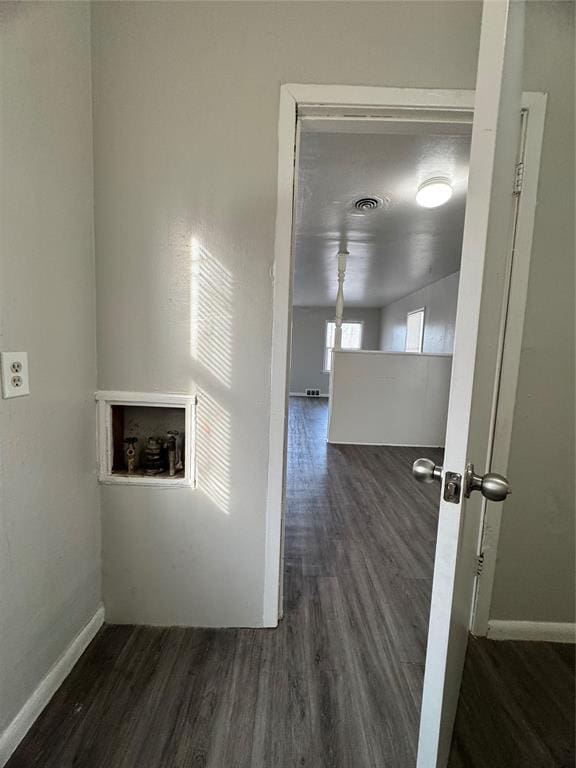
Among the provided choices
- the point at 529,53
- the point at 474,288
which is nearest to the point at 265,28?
the point at 529,53

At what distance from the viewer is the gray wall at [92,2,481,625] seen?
3.86 ft

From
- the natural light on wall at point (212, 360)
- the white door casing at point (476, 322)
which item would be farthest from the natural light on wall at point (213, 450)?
the white door casing at point (476, 322)

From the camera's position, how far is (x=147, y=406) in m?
1.38

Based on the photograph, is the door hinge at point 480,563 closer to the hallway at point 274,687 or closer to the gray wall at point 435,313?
the hallway at point 274,687

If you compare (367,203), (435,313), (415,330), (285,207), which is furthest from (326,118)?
(415,330)

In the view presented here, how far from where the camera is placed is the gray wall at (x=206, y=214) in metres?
1.18

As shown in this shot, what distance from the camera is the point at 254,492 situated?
4.47 ft

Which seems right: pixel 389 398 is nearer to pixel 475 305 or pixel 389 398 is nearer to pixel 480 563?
pixel 480 563

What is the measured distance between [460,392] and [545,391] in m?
0.99

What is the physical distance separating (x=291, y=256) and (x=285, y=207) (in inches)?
6.8

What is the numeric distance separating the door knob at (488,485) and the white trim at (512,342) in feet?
2.52

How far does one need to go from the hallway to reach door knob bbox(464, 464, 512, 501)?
0.95 meters

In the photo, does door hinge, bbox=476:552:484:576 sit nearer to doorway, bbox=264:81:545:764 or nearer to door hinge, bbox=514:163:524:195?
doorway, bbox=264:81:545:764

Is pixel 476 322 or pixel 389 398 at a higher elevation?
pixel 476 322
